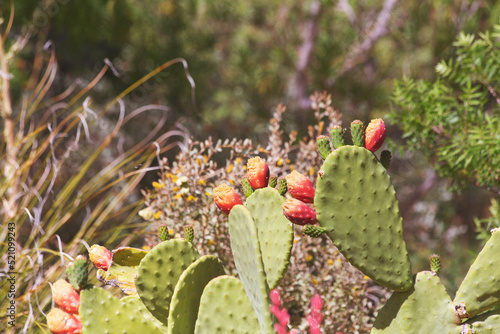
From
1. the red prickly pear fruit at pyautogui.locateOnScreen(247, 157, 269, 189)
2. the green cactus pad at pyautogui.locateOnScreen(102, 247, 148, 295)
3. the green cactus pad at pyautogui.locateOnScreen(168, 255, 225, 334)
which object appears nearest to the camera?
the green cactus pad at pyautogui.locateOnScreen(168, 255, 225, 334)

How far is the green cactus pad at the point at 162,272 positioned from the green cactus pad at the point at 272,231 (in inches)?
7.9

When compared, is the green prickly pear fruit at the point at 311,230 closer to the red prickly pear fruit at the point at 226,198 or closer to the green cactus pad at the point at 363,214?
the green cactus pad at the point at 363,214

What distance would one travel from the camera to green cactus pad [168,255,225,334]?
58.9 inches

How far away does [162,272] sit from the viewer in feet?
5.16

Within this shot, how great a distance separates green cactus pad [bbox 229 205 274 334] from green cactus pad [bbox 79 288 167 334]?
1.01 ft

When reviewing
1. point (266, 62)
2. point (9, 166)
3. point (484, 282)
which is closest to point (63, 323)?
point (484, 282)

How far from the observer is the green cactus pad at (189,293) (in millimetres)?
1495

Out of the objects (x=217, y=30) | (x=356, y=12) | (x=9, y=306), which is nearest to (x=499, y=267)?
(x=9, y=306)

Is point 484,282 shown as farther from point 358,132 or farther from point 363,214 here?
point 358,132

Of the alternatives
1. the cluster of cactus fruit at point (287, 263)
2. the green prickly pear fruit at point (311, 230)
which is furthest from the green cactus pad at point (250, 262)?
the green prickly pear fruit at point (311, 230)

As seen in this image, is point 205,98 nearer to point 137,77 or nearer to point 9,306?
point 137,77

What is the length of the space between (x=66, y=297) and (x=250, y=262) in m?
0.50

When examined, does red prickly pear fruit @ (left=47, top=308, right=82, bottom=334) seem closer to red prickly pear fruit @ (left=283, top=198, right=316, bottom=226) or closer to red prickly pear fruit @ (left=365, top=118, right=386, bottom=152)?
red prickly pear fruit @ (left=283, top=198, right=316, bottom=226)

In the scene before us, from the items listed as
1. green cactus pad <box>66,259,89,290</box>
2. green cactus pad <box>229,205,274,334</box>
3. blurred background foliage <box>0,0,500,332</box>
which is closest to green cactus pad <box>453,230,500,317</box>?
green cactus pad <box>229,205,274,334</box>
